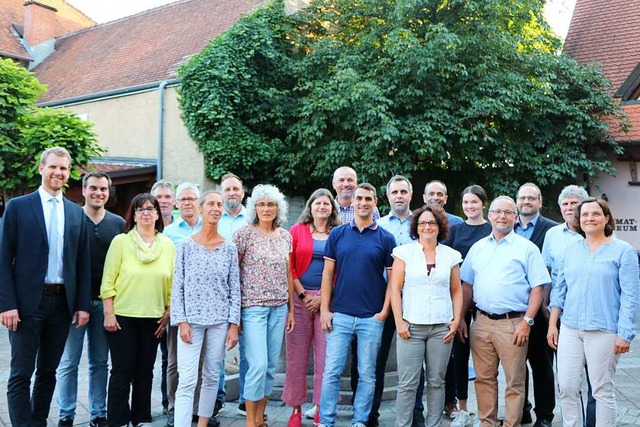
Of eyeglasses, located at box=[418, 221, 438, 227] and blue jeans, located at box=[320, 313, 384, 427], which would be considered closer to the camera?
eyeglasses, located at box=[418, 221, 438, 227]

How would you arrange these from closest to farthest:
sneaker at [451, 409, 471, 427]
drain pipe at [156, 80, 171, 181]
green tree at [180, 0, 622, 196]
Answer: sneaker at [451, 409, 471, 427], green tree at [180, 0, 622, 196], drain pipe at [156, 80, 171, 181]

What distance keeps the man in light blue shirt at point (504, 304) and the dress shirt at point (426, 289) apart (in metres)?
0.29

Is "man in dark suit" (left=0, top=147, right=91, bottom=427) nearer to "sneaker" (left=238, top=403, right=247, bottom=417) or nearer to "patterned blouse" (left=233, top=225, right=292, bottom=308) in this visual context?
"patterned blouse" (left=233, top=225, right=292, bottom=308)

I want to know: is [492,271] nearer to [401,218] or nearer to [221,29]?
[401,218]

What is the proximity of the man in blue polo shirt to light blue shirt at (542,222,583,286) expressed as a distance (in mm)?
1320

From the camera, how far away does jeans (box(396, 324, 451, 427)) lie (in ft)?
14.1

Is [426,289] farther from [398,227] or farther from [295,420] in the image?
[295,420]

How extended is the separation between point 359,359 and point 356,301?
0.49 meters

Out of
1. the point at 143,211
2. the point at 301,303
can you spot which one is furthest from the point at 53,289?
the point at 301,303

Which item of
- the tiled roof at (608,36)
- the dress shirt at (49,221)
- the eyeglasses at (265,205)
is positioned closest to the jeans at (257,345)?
the eyeglasses at (265,205)

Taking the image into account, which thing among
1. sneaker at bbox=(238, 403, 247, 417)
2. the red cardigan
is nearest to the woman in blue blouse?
the red cardigan

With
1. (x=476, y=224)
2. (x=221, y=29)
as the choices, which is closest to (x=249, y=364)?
(x=476, y=224)

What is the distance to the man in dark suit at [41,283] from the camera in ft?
13.4

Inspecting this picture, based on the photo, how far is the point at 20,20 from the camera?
26125mm
